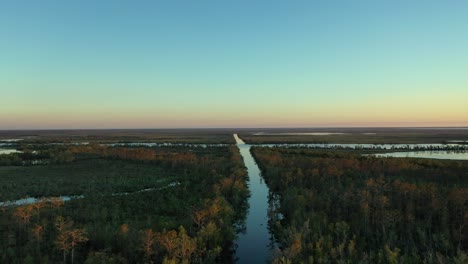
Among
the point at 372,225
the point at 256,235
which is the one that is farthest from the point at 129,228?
the point at 372,225

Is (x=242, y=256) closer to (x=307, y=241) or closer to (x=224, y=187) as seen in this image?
(x=307, y=241)

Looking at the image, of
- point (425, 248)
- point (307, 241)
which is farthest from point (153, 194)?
point (425, 248)

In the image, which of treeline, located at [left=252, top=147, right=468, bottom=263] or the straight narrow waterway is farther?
the straight narrow waterway

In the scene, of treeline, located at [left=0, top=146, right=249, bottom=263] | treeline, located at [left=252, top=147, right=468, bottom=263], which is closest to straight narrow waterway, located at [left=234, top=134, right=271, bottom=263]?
treeline, located at [left=0, top=146, right=249, bottom=263]

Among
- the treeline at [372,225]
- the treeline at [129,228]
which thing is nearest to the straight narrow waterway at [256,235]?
the treeline at [129,228]

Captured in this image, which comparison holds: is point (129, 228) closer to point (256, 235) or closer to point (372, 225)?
point (256, 235)

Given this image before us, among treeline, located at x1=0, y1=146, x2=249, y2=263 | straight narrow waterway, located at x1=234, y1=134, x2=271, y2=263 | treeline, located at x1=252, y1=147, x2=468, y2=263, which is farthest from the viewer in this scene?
straight narrow waterway, located at x1=234, y1=134, x2=271, y2=263

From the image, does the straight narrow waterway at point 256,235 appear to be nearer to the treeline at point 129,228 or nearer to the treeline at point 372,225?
the treeline at point 129,228

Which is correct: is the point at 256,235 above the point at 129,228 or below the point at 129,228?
below

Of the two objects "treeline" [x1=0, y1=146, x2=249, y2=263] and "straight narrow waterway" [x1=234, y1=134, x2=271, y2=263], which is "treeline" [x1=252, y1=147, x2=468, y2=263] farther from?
Answer: "treeline" [x1=0, y1=146, x2=249, y2=263]
